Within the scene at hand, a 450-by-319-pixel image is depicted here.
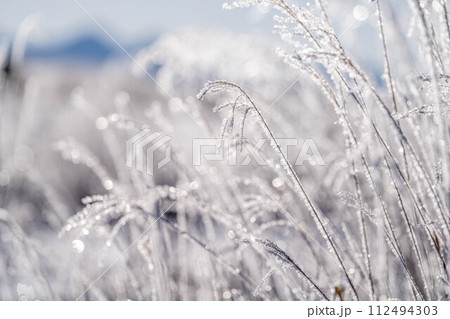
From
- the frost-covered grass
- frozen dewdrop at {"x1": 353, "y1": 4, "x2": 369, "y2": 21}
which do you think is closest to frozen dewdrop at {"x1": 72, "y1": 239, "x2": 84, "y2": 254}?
the frost-covered grass

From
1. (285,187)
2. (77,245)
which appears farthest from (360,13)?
(77,245)

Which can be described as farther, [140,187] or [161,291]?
[140,187]

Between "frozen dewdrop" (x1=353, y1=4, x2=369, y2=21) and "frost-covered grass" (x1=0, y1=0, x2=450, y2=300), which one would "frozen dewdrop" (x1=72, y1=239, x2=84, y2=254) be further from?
"frozen dewdrop" (x1=353, y1=4, x2=369, y2=21)

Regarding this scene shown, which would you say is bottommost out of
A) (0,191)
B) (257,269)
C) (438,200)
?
(257,269)

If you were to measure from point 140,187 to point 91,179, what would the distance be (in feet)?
9.61

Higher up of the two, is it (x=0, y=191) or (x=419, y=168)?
(x=0, y=191)

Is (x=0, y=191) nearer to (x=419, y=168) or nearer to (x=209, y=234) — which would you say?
(x=209, y=234)

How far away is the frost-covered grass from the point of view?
90cm

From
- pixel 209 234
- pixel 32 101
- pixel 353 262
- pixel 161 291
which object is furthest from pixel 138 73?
pixel 353 262

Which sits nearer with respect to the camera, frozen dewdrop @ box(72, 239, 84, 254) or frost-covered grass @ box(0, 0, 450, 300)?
frost-covered grass @ box(0, 0, 450, 300)

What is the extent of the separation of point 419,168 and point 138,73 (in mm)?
1765

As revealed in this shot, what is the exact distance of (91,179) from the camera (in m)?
4.33
